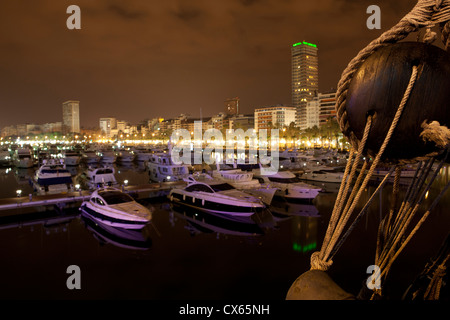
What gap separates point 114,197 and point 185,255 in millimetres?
7163

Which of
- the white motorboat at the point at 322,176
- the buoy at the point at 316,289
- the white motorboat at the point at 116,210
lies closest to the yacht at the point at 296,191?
the white motorboat at the point at 322,176

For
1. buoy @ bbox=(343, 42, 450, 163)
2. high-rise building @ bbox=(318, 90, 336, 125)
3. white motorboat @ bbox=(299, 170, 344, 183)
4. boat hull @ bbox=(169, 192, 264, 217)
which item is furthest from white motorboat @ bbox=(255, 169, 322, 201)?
high-rise building @ bbox=(318, 90, 336, 125)

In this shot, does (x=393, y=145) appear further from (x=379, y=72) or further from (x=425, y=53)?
(x=425, y=53)

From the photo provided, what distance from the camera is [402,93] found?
8.77 ft

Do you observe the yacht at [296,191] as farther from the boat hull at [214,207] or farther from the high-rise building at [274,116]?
the high-rise building at [274,116]

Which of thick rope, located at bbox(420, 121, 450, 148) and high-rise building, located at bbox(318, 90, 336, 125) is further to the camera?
high-rise building, located at bbox(318, 90, 336, 125)

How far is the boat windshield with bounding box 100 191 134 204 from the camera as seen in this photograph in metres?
18.5

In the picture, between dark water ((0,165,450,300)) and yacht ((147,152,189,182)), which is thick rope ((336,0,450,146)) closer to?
dark water ((0,165,450,300))

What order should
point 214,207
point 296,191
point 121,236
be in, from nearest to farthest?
point 121,236
point 214,207
point 296,191

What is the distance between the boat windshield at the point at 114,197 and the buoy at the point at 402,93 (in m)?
18.2

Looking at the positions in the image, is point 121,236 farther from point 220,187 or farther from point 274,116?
point 274,116

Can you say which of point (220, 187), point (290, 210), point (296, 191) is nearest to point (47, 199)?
point (220, 187)

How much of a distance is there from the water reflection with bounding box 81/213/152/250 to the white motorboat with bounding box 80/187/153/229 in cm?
38

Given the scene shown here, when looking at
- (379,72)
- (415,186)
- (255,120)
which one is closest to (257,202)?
(415,186)
